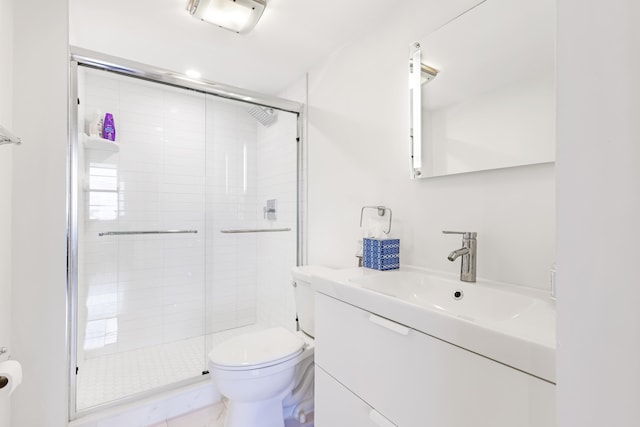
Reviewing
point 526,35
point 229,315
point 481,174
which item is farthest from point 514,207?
point 229,315

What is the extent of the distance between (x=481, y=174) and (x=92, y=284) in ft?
8.38

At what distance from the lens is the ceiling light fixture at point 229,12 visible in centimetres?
149

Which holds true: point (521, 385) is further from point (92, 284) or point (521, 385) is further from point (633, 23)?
point (92, 284)

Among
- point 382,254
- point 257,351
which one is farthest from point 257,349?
point 382,254

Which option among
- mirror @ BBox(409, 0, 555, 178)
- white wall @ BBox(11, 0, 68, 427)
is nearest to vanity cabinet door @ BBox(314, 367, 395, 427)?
mirror @ BBox(409, 0, 555, 178)

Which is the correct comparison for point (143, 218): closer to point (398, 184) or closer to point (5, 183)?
point (5, 183)

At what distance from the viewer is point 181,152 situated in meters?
2.46

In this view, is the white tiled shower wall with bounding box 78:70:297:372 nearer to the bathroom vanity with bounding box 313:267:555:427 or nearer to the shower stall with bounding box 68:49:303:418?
the shower stall with bounding box 68:49:303:418

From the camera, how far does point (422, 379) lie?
2.60ft

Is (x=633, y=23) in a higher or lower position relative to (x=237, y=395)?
higher

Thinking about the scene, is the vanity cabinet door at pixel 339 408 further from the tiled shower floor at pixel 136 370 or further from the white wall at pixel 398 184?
the tiled shower floor at pixel 136 370

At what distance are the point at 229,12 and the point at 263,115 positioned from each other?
0.86 metres

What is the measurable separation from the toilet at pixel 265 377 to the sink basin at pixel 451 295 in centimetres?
59

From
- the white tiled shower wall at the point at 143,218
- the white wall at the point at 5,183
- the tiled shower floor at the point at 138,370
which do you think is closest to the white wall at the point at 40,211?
the white wall at the point at 5,183
